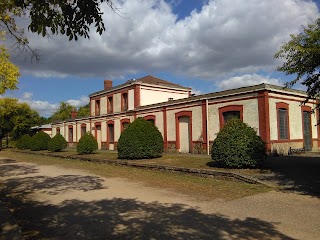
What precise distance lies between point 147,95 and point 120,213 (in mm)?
23380

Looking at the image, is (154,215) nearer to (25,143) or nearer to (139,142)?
(139,142)

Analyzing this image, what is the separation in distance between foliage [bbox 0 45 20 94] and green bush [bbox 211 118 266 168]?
8838mm

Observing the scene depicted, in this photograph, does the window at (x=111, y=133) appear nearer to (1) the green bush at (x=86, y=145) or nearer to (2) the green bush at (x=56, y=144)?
(2) the green bush at (x=56, y=144)

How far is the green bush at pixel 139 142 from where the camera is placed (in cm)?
1816

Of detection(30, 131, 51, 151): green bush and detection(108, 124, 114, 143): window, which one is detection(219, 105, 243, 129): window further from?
detection(30, 131, 51, 151): green bush

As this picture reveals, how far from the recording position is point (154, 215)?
6.25 m

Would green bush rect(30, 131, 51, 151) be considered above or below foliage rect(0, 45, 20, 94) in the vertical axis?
below

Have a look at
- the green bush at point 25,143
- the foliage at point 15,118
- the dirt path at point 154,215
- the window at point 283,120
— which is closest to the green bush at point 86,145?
the green bush at point 25,143

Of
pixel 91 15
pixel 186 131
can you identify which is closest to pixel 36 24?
pixel 91 15

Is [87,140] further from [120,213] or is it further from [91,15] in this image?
[91,15]

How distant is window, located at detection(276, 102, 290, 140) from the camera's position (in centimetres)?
1859

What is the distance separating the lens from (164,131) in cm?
2442

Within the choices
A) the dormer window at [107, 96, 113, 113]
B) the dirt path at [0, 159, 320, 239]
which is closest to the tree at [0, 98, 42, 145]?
the dormer window at [107, 96, 113, 113]

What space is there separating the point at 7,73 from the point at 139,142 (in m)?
8.28
